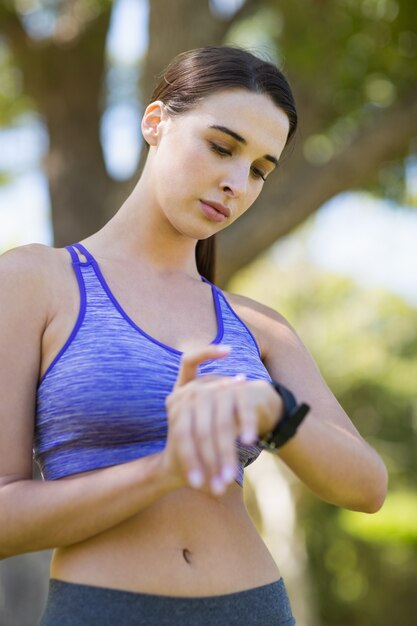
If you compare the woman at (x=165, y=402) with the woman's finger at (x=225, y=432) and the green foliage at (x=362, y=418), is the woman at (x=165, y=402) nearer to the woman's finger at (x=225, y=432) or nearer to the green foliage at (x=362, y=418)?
the woman's finger at (x=225, y=432)

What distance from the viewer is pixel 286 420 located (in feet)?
5.53

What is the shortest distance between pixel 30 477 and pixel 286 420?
515mm

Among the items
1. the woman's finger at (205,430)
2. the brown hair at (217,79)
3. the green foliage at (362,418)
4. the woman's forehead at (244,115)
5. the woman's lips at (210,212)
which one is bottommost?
the green foliage at (362,418)

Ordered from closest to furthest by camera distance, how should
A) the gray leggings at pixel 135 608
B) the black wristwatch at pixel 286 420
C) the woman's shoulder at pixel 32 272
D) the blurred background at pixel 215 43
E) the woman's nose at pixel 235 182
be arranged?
the black wristwatch at pixel 286 420 → the gray leggings at pixel 135 608 → the woman's shoulder at pixel 32 272 → the woman's nose at pixel 235 182 → the blurred background at pixel 215 43

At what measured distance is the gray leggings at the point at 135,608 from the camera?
1.78 m

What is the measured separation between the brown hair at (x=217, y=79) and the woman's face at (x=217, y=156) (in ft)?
0.08

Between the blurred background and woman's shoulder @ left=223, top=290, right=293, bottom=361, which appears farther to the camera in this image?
the blurred background

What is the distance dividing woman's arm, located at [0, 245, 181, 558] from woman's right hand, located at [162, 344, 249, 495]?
4.2 inches

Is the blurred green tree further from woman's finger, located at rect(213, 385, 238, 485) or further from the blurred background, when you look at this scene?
woman's finger, located at rect(213, 385, 238, 485)

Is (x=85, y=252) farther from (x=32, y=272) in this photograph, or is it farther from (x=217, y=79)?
(x=217, y=79)

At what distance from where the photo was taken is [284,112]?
7.29 ft

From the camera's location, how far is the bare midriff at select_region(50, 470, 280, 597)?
1814 millimetres

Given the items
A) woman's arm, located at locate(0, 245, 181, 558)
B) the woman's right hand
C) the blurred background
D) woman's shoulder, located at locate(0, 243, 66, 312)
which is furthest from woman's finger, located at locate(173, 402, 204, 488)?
the blurred background

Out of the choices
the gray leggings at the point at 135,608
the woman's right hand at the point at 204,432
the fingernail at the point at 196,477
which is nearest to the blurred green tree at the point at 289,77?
the gray leggings at the point at 135,608
